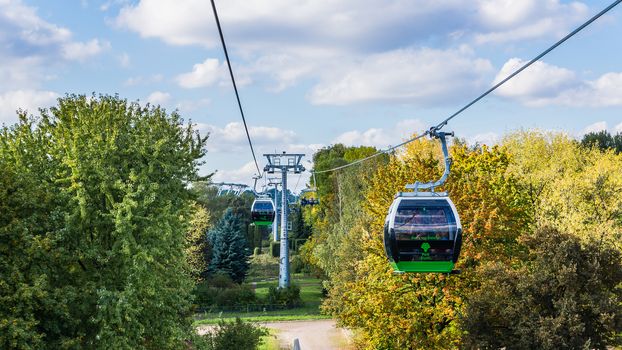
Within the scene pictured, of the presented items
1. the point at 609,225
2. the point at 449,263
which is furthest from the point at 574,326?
the point at 609,225

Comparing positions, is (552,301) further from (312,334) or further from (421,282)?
(312,334)

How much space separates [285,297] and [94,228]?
3709 cm

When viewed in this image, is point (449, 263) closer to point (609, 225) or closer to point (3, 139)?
Result: point (3, 139)

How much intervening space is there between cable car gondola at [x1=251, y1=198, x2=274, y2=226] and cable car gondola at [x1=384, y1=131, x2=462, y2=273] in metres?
30.0

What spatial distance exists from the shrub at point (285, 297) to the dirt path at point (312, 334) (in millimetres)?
6959

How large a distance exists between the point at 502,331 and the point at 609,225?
1332 cm

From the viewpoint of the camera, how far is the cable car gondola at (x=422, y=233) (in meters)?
16.1

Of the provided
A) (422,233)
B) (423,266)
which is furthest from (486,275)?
(422,233)

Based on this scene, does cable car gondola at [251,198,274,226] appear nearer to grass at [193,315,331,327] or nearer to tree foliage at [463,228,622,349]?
grass at [193,315,331,327]

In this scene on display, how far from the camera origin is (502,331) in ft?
83.8

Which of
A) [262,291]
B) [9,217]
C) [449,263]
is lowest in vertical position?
[262,291]

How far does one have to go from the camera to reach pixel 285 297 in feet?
203

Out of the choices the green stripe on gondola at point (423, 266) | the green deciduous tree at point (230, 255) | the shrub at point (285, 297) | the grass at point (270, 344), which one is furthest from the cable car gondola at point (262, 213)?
the green stripe on gondola at point (423, 266)

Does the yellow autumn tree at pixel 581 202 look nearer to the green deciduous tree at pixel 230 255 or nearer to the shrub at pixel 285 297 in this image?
the shrub at pixel 285 297
